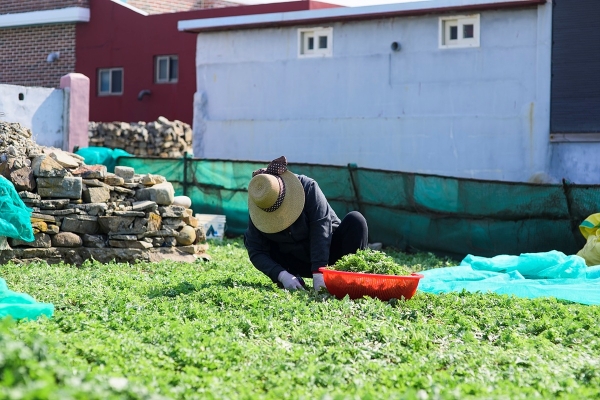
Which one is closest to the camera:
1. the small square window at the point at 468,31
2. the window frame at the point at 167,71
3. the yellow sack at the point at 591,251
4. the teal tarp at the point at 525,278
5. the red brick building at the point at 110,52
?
the teal tarp at the point at 525,278

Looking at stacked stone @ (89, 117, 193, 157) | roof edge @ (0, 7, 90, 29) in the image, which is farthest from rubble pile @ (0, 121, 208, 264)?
roof edge @ (0, 7, 90, 29)

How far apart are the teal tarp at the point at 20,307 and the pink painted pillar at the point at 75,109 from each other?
10.8 meters

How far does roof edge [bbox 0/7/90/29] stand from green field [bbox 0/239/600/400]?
2019cm

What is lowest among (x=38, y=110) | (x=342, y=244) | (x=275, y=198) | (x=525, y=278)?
(x=525, y=278)

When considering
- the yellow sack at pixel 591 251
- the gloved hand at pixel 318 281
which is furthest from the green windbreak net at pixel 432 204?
the gloved hand at pixel 318 281

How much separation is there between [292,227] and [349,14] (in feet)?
37.9

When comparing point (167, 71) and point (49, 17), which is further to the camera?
point (49, 17)

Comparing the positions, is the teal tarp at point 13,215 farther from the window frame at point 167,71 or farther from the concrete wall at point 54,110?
the window frame at point 167,71

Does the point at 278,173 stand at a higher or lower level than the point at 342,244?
higher

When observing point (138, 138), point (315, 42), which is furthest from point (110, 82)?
point (315, 42)

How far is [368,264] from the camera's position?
7734 mm

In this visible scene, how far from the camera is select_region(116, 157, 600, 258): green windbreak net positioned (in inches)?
506

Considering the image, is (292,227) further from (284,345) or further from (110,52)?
(110,52)

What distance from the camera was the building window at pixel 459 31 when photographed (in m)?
17.7
